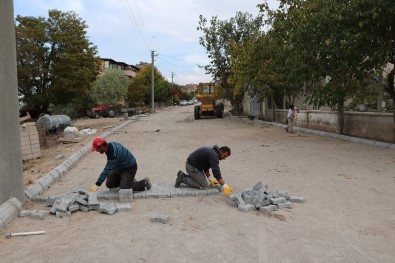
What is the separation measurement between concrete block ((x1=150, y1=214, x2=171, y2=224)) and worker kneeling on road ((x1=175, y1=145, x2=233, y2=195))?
1.57 metres

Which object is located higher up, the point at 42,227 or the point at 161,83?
the point at 161,83

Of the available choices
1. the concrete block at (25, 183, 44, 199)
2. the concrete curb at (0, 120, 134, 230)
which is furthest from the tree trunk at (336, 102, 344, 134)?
the concrete block at (25, 183, 44, 199)

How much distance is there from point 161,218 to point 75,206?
5.30ft

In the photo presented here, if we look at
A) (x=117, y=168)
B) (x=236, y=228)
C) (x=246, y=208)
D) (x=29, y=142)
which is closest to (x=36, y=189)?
(x=117, y=168)

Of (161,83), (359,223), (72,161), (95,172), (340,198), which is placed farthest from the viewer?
(161,83)

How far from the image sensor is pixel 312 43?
16.2 meters

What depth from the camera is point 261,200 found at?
6.47m

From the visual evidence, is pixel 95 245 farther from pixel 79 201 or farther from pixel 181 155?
pixel 181 155

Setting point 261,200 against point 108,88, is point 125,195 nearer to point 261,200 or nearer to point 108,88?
point 261,200

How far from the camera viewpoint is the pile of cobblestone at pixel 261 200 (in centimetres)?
642

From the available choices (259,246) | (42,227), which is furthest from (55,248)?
(259,246)

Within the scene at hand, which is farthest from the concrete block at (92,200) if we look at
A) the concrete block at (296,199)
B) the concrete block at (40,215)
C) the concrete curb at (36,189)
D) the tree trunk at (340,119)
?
the tree trunk at (340,119)

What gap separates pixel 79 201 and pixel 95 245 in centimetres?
173

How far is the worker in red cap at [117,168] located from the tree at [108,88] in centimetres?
4192
